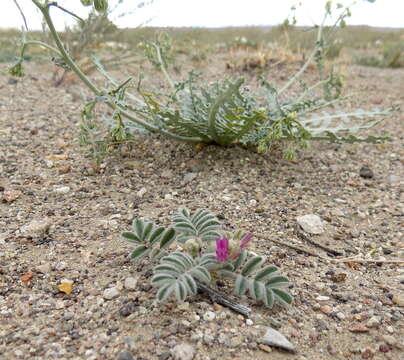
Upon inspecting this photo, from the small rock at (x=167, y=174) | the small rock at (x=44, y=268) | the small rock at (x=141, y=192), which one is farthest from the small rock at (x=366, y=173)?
the small rock at (x=44, y=268)

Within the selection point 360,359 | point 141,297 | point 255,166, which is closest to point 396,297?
point 360,359

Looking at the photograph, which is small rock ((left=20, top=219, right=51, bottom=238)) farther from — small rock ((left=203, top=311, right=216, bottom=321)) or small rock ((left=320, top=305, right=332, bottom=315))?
small rock ((left=320, top=305, right=332, bottom=315))

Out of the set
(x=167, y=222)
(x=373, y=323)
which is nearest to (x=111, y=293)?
(x=167, y=222)

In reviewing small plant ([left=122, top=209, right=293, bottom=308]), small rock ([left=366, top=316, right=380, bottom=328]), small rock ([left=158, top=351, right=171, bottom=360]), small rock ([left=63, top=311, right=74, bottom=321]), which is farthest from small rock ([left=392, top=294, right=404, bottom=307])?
small rock ([left=63, top=311, right=74, bottom=321])

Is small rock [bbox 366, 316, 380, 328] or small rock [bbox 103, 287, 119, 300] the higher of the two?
small rock [bbox 103, 287, 119, 300]

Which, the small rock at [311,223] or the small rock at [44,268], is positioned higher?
the small rock at [44,268]

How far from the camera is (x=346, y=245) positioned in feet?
5.86

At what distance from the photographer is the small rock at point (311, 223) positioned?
1.83 metres

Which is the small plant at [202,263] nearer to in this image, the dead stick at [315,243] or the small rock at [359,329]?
the small rock at [359,329]

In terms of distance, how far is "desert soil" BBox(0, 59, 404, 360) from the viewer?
1183mm

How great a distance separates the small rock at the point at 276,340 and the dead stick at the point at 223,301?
90 millimetres

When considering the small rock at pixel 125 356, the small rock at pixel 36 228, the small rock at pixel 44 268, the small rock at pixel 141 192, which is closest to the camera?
the small rock at pixel 125 356

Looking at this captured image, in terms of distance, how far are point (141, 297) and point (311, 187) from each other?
4.08ft

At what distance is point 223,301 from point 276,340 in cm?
19
